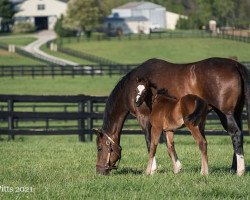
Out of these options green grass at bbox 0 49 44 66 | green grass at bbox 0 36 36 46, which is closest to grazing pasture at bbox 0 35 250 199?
green grass at bbox 0 49 44 66

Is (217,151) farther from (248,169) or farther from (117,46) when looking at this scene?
(117,46)

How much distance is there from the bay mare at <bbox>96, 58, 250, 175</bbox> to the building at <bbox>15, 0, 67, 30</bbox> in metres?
124

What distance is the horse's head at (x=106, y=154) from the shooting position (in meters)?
11.2

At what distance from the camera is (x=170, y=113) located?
10664 mm

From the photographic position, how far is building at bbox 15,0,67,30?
134875 millimetres

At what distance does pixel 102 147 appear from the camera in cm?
1134

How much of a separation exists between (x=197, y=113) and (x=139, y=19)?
Result: 130 m

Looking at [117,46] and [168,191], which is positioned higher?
[168,191]

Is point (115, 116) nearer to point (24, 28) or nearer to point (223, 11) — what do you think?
point (24, 28)

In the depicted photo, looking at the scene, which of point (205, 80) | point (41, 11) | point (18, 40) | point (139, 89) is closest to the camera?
point (139, 89)

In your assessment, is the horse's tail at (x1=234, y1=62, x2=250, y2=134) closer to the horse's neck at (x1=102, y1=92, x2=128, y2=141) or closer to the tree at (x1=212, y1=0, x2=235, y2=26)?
the horse's neck at (x1=102, y1=92, x2=128, y2=141)

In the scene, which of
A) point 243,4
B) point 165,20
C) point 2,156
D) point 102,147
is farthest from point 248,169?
point 165,20

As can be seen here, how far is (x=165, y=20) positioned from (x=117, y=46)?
53121 millimetres

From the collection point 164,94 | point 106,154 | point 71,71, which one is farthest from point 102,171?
point 71,71
